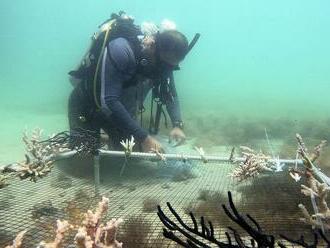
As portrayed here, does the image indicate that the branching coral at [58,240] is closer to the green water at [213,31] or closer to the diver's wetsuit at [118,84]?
the diver's wetsuit at [118,84]

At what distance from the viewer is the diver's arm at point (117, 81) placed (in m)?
6.57

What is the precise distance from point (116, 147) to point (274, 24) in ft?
549

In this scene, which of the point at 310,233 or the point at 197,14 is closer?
the point at 310,233

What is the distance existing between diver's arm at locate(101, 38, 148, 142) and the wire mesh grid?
990 millimetres

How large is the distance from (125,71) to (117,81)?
21 cm

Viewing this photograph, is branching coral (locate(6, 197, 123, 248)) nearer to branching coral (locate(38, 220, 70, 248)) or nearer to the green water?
branching coral (locate(38, 220, 70, 248))

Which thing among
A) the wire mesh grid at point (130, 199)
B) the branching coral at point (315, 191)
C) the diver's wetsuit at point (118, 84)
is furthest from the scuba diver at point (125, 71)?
the branching coral at point (315, 191)

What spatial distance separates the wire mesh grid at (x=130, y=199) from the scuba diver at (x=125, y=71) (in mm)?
746

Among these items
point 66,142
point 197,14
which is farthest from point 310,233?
point 197,14

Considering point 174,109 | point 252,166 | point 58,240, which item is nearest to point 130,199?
point 252,166

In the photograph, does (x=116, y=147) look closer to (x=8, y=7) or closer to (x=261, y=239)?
(x=261, y=239)

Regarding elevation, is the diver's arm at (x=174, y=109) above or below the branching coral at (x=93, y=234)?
above

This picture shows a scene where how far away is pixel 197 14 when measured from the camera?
518 ft

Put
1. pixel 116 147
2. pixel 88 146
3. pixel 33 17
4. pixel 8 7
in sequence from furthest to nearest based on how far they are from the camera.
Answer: pixel 33 17
pixel 8 7
pixel 116 147
pixel 88 146
